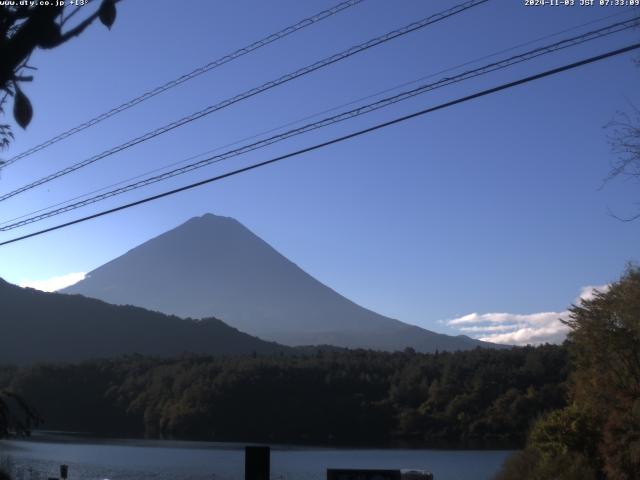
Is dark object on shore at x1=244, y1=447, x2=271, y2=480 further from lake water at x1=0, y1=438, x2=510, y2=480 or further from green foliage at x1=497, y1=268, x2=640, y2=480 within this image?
lake water at x1=0, y1=438, x2=510, y2=480

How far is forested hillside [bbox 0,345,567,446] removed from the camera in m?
64.4

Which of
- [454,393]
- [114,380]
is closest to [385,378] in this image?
[454,393]

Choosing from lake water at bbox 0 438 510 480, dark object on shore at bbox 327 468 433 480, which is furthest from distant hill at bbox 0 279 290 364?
dark object on shore at bbox 327 468 433 480

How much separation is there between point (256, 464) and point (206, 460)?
45.7m

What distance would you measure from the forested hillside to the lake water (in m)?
8.10

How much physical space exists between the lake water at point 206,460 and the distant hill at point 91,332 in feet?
165

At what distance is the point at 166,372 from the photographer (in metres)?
88.2

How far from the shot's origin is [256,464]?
5.79 metres

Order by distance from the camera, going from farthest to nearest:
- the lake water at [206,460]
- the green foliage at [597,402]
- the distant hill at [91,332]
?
the distant hill at [91,332] < the lake water at [206,460] < the green foliage at [597,402]

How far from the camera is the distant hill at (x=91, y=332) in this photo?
11188 centimetres

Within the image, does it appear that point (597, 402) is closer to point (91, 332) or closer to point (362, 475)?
point (362, 475)

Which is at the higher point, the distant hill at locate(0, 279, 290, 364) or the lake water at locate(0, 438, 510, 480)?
the distant hill at locate(0, 279, 290, 364)

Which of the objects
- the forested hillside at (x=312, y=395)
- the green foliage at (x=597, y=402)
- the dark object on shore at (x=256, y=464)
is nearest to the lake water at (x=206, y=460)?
the forested hillside at (x=312, y=395)

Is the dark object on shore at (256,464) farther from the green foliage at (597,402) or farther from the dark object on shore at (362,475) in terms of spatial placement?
the green foliage at (597,402)
